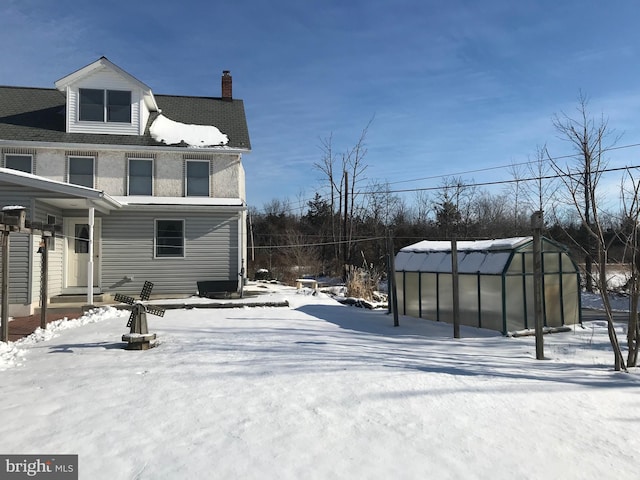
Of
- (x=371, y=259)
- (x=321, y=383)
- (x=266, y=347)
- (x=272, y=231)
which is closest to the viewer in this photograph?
(x=321, y=383)

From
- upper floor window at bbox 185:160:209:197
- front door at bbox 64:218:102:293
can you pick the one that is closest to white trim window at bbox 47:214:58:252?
front door at bbox 64:218:102:293

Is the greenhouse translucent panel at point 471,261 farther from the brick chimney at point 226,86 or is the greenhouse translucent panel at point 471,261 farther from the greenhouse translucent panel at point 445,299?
the brick chimney at point 226,86

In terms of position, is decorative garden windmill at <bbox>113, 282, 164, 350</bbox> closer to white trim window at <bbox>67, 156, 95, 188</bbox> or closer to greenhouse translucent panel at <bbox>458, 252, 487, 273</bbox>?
greenhouse translucent panel at <bbox>458, 252, 487, 273</bbox>

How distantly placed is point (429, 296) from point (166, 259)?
8874 millimetres

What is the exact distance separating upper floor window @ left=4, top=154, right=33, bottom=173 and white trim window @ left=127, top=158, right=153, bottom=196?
3259mm

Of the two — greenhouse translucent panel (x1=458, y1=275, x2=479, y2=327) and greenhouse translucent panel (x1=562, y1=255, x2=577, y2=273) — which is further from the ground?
greenhouse translucent panel (x1=562, y1=255, x2=577, y2=273)

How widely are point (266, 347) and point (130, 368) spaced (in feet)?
7.53

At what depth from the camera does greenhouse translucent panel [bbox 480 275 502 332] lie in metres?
10.8

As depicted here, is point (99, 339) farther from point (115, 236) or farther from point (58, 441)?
point (115, 236)

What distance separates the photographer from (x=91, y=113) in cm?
1638

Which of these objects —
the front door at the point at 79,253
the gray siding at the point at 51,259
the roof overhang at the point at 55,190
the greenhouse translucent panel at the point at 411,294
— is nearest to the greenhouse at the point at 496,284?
the greenhouse translucent panel at the point at 411,294

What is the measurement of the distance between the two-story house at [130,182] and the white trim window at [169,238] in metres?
0.03

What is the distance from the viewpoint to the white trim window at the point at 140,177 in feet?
53.0

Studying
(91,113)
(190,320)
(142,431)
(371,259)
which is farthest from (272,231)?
(142,431)
